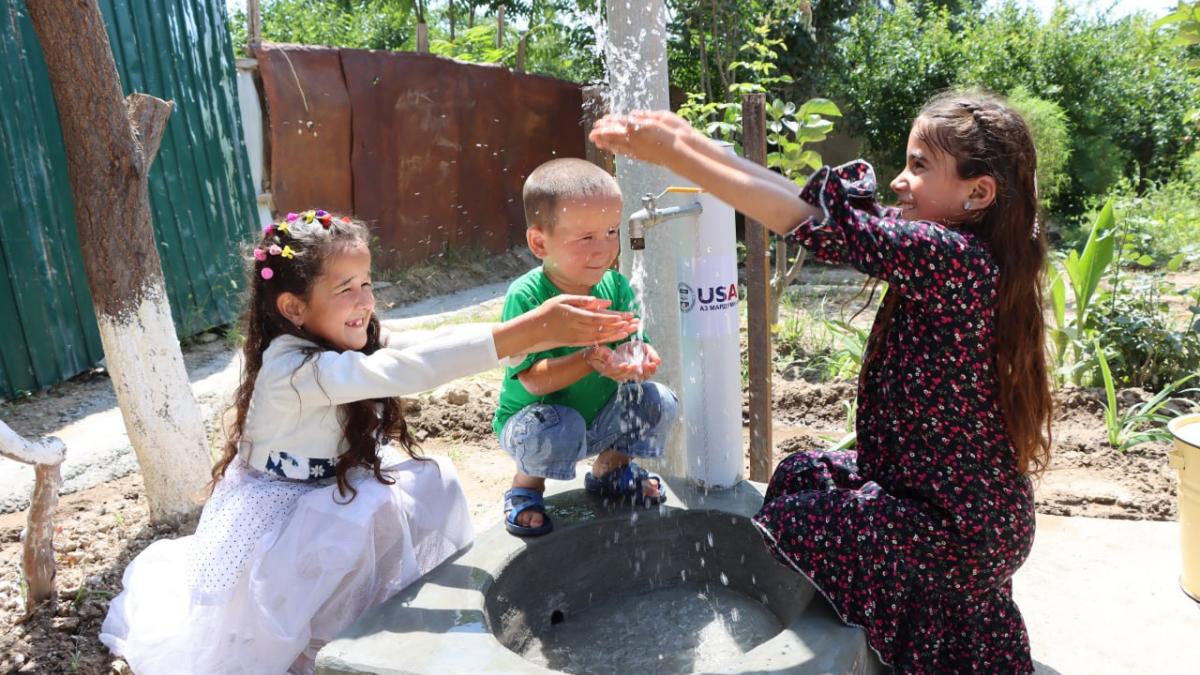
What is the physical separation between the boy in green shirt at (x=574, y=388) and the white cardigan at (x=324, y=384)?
0.28 metres

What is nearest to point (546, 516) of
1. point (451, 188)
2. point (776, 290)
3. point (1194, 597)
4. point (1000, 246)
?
point (1000, 246)

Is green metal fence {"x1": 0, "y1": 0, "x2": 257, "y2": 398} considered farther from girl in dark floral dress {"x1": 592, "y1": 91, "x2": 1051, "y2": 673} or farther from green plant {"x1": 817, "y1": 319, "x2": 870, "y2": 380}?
girl in dark floral dress {"x1": 592, "y1": 91, "x2": 1051, "y2": 673}

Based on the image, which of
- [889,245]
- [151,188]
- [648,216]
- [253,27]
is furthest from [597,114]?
[253,27]

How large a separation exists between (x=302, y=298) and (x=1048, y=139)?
31.2ft

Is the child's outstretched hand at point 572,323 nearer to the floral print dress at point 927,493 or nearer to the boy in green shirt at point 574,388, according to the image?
the boy in green shirt at point 574,388

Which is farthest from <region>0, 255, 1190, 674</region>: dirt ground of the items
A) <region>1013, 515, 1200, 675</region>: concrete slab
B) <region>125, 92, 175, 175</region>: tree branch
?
<region>125, 92, 175, 175</region>: tree branch

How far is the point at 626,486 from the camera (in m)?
2.43

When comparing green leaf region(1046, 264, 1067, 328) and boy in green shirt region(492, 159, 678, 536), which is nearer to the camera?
boy in green shirt region(492, 159, 678, 536)

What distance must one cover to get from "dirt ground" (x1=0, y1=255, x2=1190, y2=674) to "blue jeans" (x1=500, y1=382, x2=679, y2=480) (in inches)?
37.2

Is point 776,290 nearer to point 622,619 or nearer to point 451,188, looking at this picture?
point 622,619

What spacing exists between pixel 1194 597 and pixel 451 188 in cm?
749

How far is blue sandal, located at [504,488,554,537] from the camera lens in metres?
2.27

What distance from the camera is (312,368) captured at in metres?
2.07

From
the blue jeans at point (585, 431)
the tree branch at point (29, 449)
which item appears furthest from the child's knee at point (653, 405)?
the tree branch at point (29, 449)
